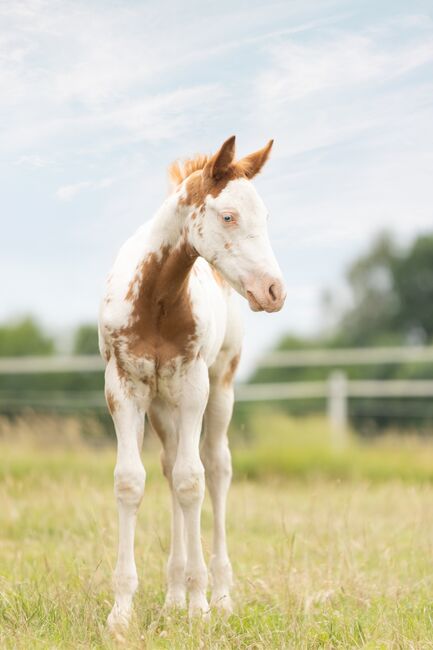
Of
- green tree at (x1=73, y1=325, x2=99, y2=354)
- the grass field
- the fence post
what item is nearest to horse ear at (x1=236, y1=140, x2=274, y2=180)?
the grass field

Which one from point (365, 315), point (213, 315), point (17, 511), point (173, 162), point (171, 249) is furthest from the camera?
point (365, 315)

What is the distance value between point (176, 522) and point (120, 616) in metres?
0.65

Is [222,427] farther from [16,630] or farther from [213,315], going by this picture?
[16,630]

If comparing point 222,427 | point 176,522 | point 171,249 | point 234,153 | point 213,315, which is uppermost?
point 234,153

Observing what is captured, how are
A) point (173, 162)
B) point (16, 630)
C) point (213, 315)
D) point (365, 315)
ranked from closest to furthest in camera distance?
point (16, 630) < point (213, 315) < point (173, 162) < point (365, 315)

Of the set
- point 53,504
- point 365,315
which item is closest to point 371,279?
point 365,315

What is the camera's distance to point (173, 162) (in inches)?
166

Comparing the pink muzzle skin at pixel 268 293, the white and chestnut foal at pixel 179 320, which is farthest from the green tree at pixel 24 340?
the pink muzzle skin at pixel 268 293

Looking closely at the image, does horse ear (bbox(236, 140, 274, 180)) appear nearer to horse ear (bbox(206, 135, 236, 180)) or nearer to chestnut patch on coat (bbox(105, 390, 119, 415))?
horse ear (bbox(206, 135, 236, 180))

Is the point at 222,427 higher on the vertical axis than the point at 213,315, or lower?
lower

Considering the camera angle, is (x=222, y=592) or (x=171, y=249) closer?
(x=171, y=249)

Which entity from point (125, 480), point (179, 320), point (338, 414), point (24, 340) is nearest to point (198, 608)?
point (125, 480)

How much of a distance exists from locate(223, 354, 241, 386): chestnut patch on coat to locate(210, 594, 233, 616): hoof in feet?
3.20

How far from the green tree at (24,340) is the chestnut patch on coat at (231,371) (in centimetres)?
2370
